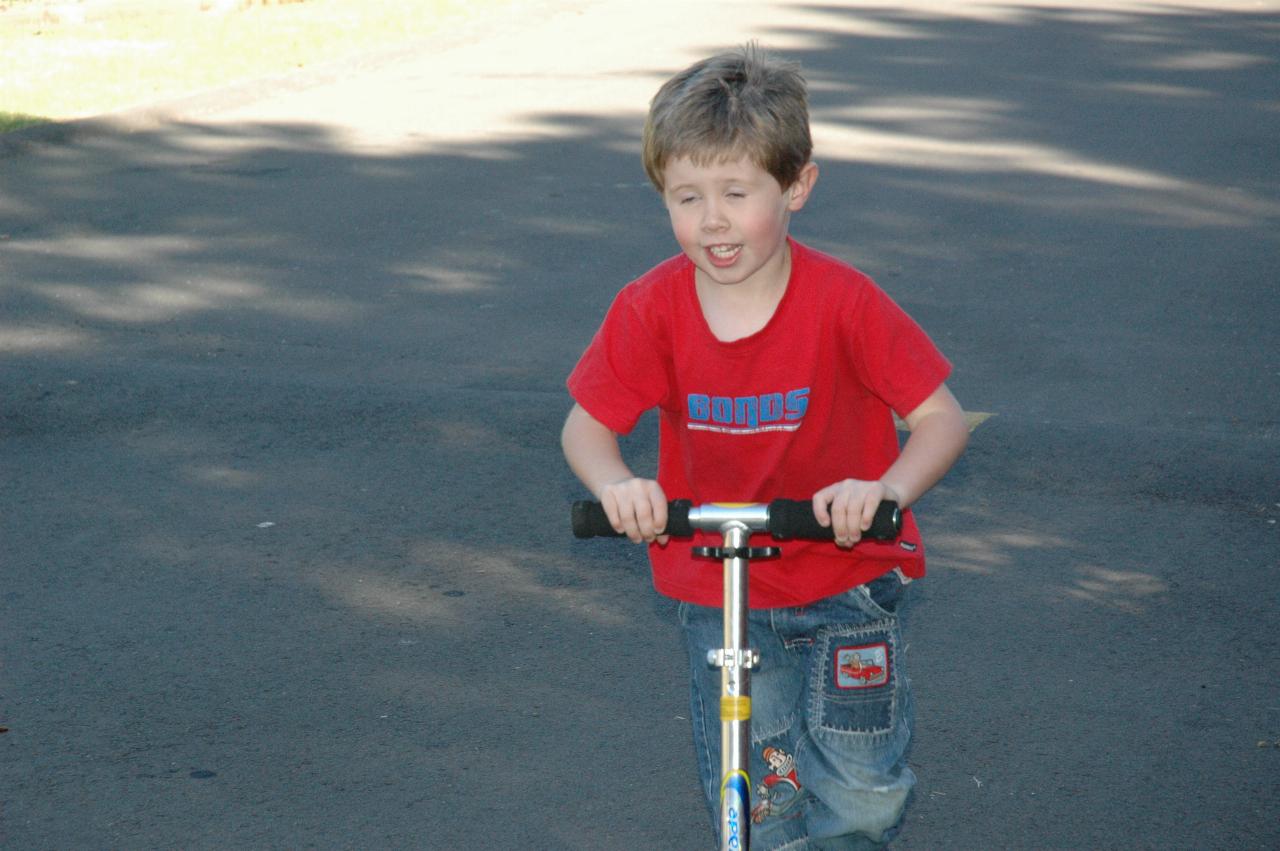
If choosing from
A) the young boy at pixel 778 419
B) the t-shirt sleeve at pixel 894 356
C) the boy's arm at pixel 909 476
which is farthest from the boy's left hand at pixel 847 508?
the t-shirt sleeve at pixel 894 356

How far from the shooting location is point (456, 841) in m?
3.87

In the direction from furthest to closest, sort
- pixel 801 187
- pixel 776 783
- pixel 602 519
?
pixel 776 783 → pixel 801 187 → pixel 602 519

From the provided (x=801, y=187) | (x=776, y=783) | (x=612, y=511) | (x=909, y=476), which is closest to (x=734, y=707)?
(x=612, y=511)

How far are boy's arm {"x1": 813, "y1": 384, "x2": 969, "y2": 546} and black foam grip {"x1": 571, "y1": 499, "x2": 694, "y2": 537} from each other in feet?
0.61

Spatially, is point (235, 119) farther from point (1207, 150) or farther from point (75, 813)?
point (75, 813)

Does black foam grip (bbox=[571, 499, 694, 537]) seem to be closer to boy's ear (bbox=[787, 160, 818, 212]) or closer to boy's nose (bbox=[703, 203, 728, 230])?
boy's nose (bbox=[703, 203, 728, 230])

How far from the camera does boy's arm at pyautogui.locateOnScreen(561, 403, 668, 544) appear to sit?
244 cm

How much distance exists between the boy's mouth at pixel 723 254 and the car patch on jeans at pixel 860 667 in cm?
74

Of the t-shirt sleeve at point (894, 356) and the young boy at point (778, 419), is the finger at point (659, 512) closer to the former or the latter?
the young boy at point (778, 419)

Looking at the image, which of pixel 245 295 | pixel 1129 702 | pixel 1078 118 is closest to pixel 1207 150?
pixel 1078 118

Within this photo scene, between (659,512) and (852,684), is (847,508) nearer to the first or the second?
(659,512)

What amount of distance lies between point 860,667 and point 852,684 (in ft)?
0.11

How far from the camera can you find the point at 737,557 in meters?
2.42

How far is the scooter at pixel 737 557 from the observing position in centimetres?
240
